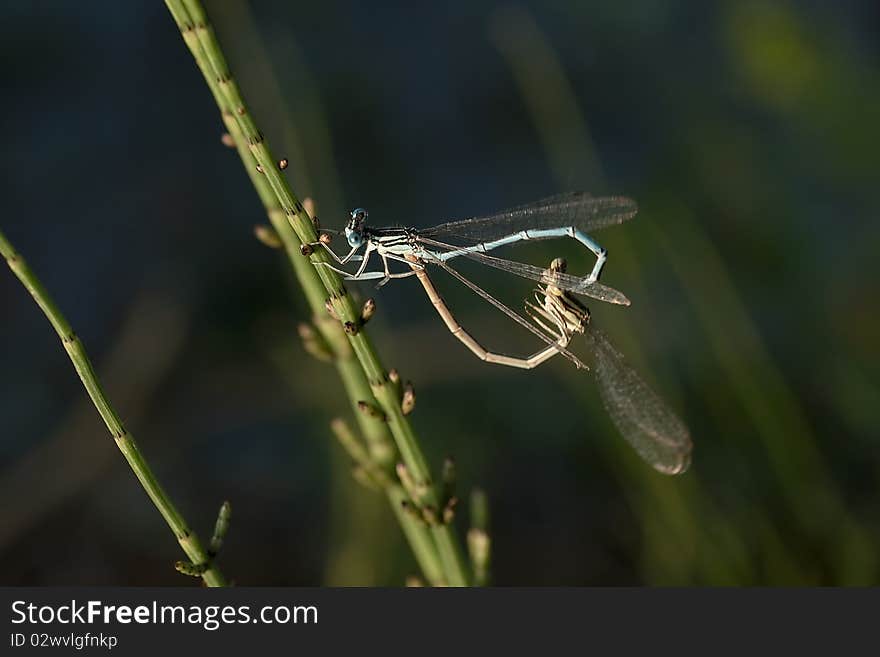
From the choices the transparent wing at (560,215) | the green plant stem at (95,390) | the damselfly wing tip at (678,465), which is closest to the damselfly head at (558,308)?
the transparent wing at (560,215)

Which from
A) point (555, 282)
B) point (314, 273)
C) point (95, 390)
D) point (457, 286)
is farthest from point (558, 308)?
point (457, 286)

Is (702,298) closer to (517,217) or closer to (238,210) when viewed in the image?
(517,217)

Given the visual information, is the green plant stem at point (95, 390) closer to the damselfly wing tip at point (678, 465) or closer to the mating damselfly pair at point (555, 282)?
the mating damselfly pair at point (555, 282)

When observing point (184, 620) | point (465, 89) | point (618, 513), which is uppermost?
point (465, 89)

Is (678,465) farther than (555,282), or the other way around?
(555,282)

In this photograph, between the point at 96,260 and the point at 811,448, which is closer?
the point at 811,448

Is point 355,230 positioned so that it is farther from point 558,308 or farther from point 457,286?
point 457,286

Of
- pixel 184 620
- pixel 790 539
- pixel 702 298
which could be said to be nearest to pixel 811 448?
pixel 790 539
